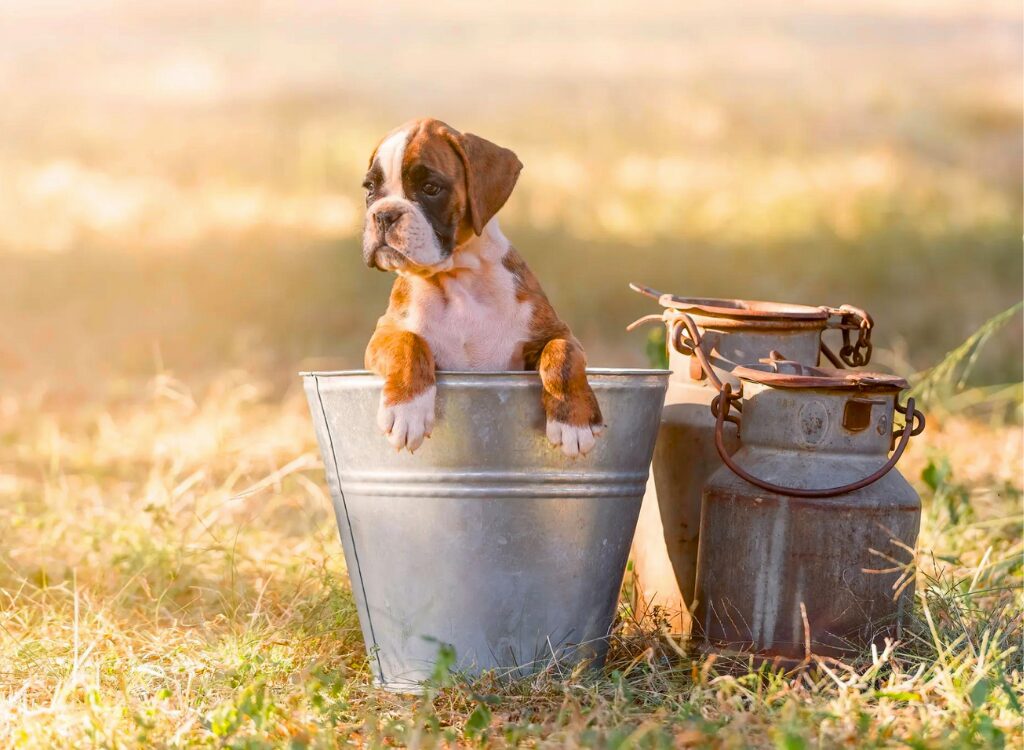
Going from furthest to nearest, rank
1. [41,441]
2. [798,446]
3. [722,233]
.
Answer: [722,233], [41,441], [798,446]

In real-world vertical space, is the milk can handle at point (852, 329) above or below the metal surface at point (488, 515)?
above

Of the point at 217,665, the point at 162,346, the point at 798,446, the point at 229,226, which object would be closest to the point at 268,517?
the point at 217,665

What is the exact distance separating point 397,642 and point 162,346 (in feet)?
23.6

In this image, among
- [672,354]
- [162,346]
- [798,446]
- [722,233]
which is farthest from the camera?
[722,233]

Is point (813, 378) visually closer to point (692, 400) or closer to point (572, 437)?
point (692, 400)

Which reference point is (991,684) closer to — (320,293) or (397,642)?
(397,642)

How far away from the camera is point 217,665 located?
321 centimetres

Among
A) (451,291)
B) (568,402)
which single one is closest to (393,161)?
(451,291)

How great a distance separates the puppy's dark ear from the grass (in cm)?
117

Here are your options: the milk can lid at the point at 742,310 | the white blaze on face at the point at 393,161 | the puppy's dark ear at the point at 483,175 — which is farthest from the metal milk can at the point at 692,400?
the white blaze on face at the point at 393,161

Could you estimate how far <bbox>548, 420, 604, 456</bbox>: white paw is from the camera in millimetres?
2992

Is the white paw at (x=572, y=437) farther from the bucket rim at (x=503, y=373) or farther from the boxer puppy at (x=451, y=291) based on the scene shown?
the bucket rim at (x=503, y=373)

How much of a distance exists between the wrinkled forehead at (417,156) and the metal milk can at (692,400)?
0.82m

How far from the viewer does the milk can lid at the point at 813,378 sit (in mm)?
3223
